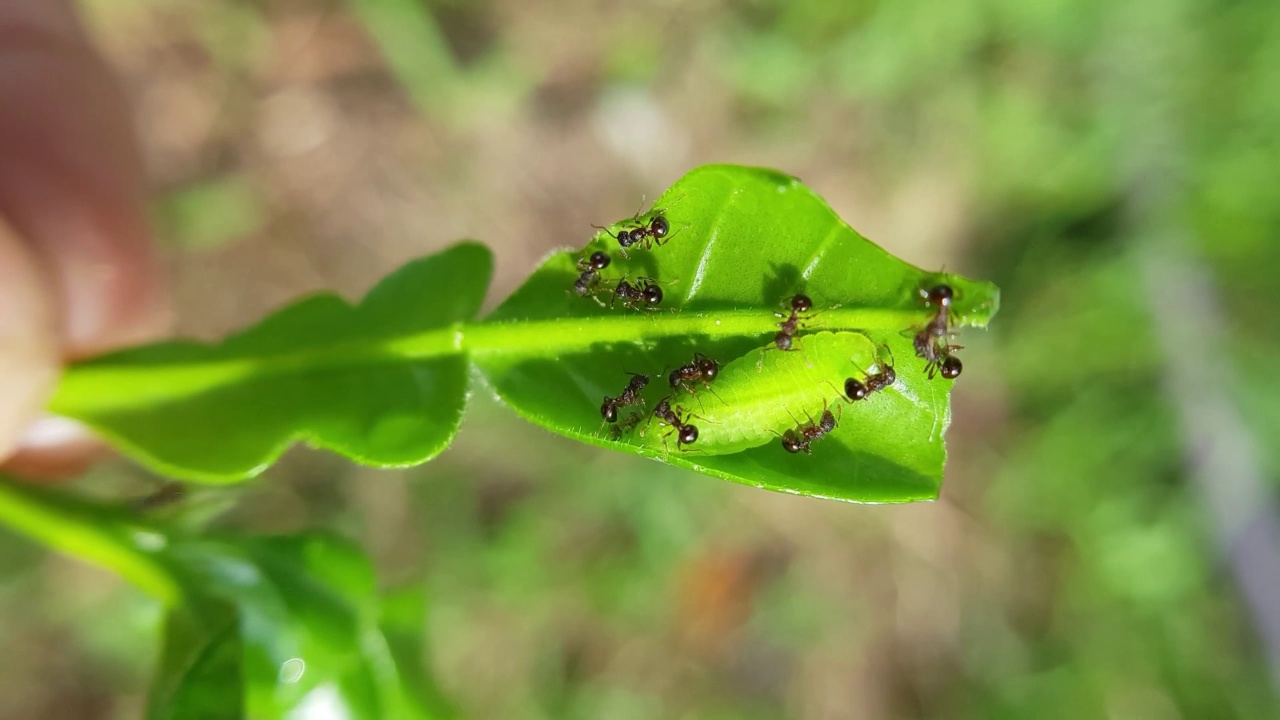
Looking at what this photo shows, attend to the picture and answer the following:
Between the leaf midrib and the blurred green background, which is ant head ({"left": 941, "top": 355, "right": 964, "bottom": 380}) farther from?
the blurred green background

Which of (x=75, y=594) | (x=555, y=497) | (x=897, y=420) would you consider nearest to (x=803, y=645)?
(x=555, y=497)

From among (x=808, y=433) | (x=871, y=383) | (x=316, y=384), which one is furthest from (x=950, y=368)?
(x=316, y=384)

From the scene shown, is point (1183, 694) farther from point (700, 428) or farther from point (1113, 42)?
point (700, 428)

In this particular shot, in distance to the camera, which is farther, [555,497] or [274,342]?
[555,497]

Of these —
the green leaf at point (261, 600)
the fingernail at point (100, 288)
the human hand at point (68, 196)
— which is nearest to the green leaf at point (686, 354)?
the green leaf at point (261, 600)

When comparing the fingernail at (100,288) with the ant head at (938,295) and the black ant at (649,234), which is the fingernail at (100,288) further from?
the ant head at (938,295)

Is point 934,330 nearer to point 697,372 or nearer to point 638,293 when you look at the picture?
point 697,372
